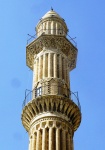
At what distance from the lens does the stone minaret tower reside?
72.4 feet

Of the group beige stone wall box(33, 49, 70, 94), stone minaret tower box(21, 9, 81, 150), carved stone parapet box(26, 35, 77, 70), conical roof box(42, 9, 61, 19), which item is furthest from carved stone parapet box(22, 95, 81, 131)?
conical roof box(42, 9, 61, 19)

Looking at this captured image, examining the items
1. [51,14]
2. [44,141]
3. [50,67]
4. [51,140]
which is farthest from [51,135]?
[51,14]

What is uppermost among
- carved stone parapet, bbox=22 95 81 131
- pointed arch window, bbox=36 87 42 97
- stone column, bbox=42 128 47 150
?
pointed arch window, bbox=36 87 42 97

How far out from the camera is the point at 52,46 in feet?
88.2

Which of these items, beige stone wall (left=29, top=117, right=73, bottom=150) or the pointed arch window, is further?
the pointed arch window

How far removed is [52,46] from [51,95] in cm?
487

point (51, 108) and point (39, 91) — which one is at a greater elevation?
point (39, 91)

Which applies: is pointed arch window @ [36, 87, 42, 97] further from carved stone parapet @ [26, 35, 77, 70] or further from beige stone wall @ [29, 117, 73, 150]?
carved stone parapet @ [26, 35, 77, 70]

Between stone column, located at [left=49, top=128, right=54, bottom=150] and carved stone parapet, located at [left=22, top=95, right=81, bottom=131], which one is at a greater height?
carved stone parapet, located at [left=22, top=95, right=81, bottom=131]

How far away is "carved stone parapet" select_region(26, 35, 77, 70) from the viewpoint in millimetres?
27000

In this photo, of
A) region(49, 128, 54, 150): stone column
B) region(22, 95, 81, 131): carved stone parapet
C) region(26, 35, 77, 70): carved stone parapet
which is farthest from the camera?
region(26, 35, 77, 70): carved stone parapet

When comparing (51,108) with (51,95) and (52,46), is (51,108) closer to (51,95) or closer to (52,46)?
(51,95)

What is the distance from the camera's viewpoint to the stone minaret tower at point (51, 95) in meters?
22.1

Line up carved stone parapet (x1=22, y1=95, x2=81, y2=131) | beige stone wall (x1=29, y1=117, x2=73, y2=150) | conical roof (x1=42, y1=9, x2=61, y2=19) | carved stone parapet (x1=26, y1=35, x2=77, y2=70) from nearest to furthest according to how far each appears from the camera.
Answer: beige stone wall (x1=29, y1=117, x2=73, y2=150) < carved stone parapet (x1=22, y1=95, x2=81, y2=131) < carved stone parapet (x1=26, y1=35, x2=77, y2=70) < conical roof (x1=42, y1=9, x2=61, y2=19)
